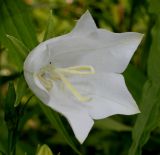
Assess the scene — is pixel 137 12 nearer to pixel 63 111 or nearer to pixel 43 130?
pixel 43 130

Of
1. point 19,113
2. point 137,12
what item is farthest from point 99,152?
point 19,113

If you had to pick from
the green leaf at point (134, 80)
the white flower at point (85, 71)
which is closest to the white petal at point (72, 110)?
the white flower at point (85, 71)

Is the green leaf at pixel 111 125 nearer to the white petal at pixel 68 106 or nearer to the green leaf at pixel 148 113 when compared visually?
the green leaf at pixel 148 113

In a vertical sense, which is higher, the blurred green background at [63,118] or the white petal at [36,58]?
the white petal at [36,58]

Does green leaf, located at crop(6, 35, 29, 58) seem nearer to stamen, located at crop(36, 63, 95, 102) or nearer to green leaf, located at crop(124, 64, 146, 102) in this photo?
stamen, located at crop(36, 63, 95, 102)

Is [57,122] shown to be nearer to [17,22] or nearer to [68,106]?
[68,106]

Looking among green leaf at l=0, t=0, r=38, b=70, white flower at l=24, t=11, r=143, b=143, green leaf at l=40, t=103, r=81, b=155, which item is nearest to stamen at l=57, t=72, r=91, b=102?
white flower at l=24, t=11, r=143, b=143
